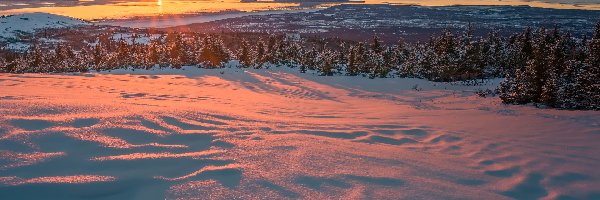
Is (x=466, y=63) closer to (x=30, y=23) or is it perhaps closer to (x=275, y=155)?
(x=275, y=155)

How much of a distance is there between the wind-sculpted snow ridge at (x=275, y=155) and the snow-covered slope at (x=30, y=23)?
64.8 metres

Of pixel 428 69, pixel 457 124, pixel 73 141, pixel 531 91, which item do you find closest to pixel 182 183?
pixel 73 141

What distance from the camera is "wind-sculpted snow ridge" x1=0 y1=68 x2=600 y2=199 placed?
308cm

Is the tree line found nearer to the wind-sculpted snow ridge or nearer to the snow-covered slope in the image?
the wind-sculpted snow ridge

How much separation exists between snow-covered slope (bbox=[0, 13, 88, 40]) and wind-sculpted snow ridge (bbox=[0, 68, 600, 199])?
6484 cm

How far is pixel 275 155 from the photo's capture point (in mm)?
4016

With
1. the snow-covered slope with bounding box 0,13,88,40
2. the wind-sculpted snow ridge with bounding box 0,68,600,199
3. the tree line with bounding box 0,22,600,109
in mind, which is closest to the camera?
the wind-sculpted snow ridge with bounding box 0,68,600,199

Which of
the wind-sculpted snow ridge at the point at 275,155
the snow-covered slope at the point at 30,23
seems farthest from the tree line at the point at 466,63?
the snow-covered slope at the point at 30,23

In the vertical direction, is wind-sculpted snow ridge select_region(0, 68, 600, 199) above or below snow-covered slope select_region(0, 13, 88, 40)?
below

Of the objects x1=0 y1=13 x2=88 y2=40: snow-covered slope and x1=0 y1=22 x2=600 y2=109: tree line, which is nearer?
x1=0 y1=22 x2=600 y2=109: tree line

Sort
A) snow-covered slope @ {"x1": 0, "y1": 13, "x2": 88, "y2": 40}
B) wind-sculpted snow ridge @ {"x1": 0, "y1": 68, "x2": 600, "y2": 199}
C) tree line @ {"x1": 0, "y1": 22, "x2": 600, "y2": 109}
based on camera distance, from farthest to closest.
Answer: snow-covered slope @ {"x1": 0, "y1": 13, "x2": 88, "y2": 40} < tree line @ {"x1": 0, "y1": 22, "x2": 600, "y2": 109} < wind-sculpted snow ridge @ {"x1": 0, "y1": 68, "x2": 600, "y2": 199}

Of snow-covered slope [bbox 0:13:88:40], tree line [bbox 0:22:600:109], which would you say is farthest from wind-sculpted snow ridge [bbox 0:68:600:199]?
snow-covered slope [bbox 0:13:88:40]

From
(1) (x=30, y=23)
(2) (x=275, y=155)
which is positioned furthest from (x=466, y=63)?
(1) (x=30, y=23)

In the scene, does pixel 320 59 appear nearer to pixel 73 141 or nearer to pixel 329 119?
pixel 329 119
